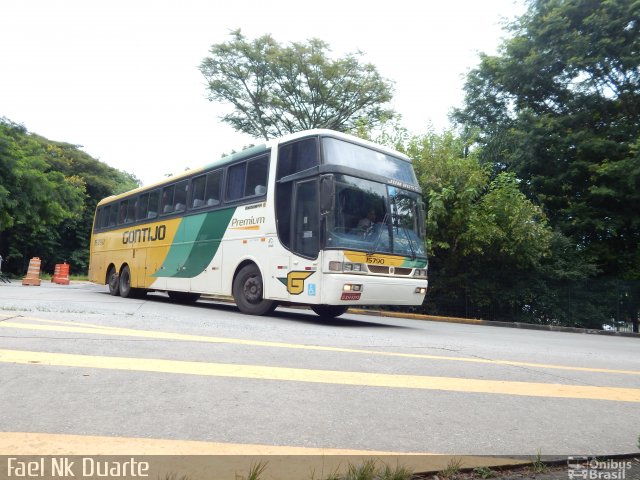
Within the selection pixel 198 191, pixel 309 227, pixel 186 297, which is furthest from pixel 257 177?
pixel 186 297

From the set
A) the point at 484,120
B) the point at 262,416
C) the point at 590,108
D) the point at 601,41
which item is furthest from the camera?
the point at 484,120

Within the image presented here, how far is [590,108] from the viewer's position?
19547mm

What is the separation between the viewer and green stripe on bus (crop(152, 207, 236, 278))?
39.0ft

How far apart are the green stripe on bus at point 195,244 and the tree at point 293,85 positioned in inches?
578

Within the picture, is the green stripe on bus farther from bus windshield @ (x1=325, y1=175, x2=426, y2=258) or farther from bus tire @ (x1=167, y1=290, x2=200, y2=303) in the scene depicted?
bus windshield @ (x1=325, y1=175, x2=426, y2=258)

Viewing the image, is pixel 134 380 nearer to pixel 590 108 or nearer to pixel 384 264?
pixel 384 264

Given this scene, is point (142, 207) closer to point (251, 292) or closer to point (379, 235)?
point (251, 292)

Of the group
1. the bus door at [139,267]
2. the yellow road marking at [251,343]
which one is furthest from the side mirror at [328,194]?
the bus door at [139,267]

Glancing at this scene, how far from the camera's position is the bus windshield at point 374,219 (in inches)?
367

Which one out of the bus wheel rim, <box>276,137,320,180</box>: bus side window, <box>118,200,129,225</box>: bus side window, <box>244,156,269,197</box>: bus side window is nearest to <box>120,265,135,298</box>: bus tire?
<box>118,200,129,225</box>: bus side window

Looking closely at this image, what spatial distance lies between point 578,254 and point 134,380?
1733 cm

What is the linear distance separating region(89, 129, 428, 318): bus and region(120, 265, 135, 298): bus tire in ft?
13.0

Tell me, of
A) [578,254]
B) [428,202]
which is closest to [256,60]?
[428,202]

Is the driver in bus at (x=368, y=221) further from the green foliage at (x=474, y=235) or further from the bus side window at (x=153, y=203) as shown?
the bus side window at (x=153, y=203)
